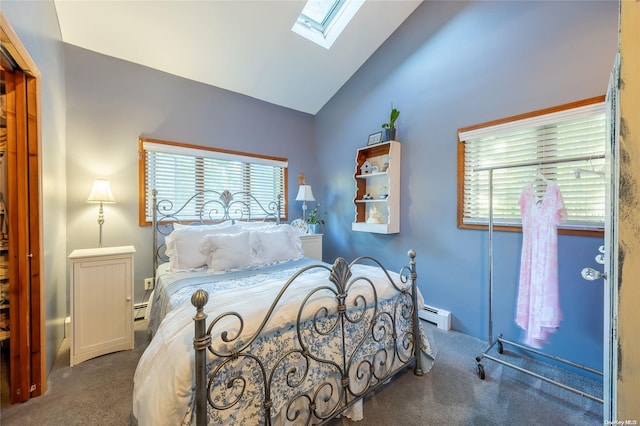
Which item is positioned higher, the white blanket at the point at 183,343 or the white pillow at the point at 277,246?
the white pillow at the point at 277,246

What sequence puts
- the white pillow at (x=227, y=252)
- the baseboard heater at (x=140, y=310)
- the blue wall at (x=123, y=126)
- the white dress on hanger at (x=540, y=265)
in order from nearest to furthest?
the white dress on hanger at (x=540, y=265)
the white pillow at (x=227, y=252)
the blue wall at (x=123, y=126)
the baseboard heater at (x=140, y=310)

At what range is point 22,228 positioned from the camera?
1514mm

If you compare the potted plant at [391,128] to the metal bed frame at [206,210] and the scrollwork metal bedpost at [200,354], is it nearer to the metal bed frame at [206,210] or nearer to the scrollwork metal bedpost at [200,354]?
the metal bed frame at [206,210]

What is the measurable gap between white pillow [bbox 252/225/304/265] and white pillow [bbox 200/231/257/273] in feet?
0.55

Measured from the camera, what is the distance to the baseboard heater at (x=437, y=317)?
256 cm

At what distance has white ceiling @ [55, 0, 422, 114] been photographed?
7.68 ft

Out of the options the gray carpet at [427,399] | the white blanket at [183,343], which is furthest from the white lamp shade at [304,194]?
the gray carpet at [427,399]

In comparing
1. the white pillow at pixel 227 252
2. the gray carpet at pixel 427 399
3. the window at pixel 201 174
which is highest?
the window at pixel 201 174

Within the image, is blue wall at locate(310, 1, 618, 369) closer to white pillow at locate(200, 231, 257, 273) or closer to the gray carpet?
the gray carpet

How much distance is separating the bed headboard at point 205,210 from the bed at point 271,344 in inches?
33.8

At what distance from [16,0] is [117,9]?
3.84 feet

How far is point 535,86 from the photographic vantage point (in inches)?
81.4

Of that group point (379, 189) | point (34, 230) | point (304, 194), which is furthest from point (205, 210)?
point (379, 189)

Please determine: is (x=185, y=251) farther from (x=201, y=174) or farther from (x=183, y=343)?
(x=183, y=343)
